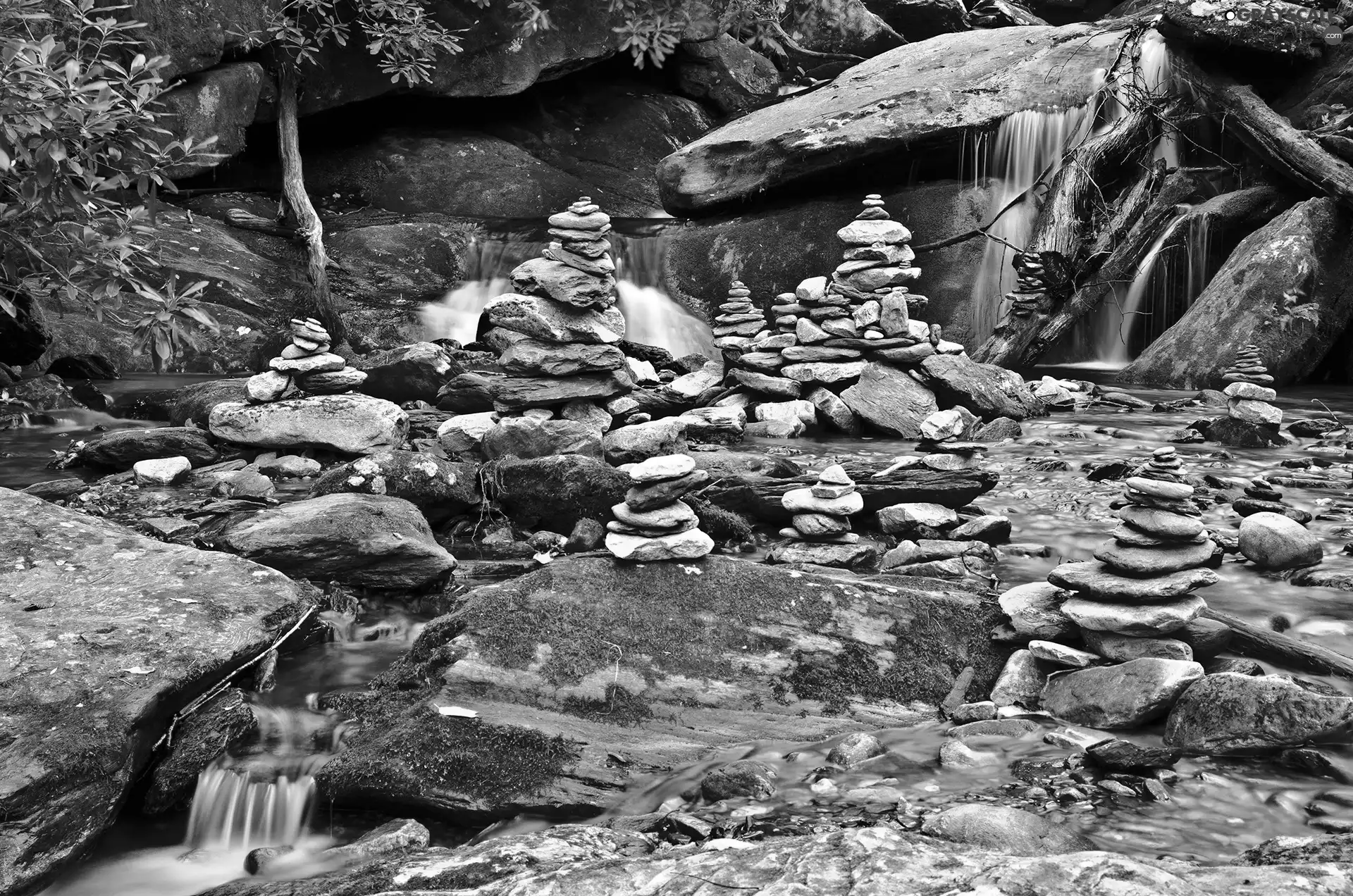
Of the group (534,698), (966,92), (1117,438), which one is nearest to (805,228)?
(966,92)

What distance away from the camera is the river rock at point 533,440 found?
29.5 feet

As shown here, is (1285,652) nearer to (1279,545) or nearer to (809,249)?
(1279,545)

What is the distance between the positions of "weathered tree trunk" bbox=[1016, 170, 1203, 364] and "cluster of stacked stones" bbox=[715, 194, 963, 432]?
300cm

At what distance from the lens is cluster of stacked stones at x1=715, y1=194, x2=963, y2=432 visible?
431 inches

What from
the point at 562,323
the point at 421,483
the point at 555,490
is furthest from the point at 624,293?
the point at 555,490

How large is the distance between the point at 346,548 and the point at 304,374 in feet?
13.0

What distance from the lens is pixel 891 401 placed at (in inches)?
417

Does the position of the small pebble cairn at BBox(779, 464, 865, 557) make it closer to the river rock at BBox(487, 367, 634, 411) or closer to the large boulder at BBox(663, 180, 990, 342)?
the river rock at BBox(487, 367, 634, 411)

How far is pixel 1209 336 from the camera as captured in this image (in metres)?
12.7

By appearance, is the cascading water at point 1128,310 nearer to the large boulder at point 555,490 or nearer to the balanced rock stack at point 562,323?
the balanced rock stack at point 562,323

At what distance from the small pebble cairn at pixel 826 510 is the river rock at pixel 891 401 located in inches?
144

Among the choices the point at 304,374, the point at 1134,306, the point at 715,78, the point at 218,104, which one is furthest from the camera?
the point at 715,78

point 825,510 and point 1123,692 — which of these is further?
point 825,510

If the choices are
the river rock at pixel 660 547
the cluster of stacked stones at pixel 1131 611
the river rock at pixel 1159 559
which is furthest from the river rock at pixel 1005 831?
the river rock at pixel 660 547
